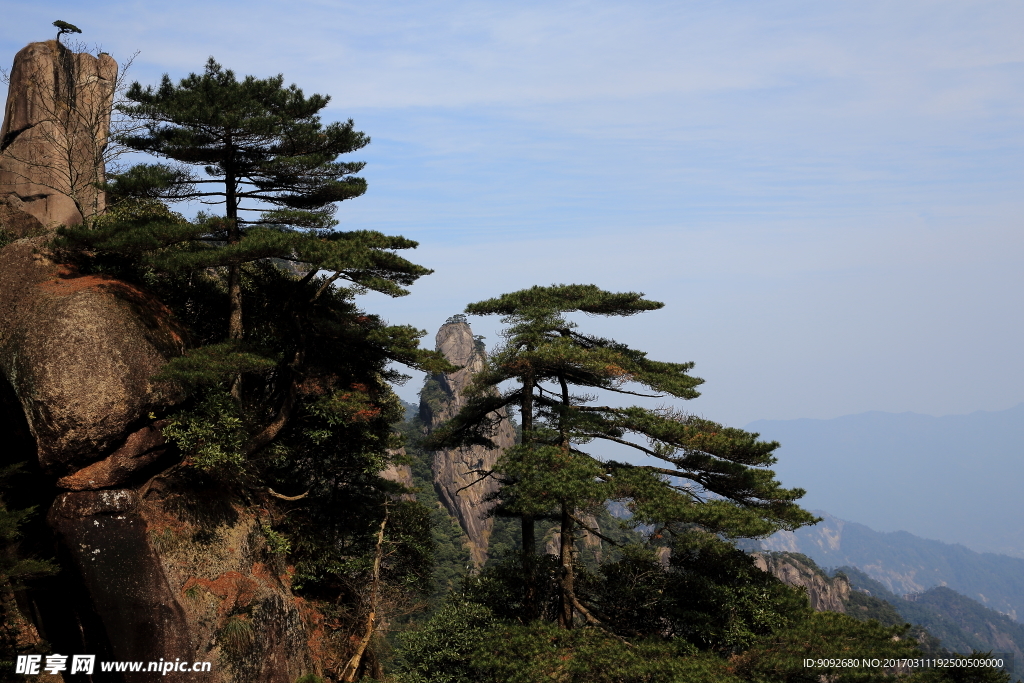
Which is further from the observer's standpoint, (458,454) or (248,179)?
(458,454)

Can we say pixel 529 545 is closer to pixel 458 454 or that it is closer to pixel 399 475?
pixel 399 475

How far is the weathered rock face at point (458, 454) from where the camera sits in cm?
8675

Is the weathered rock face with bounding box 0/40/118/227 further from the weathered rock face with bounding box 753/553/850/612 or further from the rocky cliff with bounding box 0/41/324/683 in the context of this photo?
the weathered rock face with bounding box 753/553/850/612

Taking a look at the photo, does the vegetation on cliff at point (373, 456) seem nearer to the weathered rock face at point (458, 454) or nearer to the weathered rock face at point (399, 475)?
the weathered rock face at point (399, 475)

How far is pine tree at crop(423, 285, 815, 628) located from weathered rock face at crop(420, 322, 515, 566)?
188 feet

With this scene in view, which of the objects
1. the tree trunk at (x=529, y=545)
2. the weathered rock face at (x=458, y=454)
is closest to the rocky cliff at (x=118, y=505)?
the tree trunk at (x=529, y=545)

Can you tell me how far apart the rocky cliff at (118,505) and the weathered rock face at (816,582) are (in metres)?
92.6

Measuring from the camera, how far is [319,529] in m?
18.9

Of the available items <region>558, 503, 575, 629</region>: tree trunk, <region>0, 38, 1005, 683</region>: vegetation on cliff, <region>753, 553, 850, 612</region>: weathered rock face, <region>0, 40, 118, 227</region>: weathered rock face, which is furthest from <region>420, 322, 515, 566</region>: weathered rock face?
<region>558, 503, 575, 629</region>: tree trunk

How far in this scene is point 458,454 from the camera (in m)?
82.1

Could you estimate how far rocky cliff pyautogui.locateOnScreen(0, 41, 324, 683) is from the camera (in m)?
14.3

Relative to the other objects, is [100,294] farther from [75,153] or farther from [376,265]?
[75,153]

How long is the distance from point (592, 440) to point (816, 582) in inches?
3925

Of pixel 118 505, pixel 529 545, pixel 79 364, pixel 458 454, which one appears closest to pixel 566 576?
pixel 529 545
